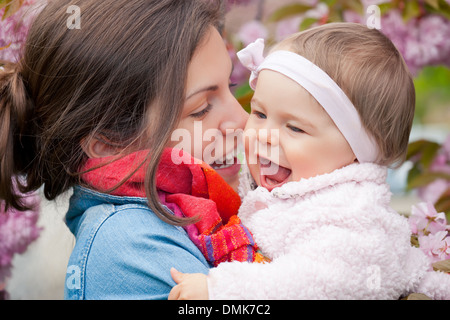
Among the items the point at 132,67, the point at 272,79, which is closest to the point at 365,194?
the point at 272,79

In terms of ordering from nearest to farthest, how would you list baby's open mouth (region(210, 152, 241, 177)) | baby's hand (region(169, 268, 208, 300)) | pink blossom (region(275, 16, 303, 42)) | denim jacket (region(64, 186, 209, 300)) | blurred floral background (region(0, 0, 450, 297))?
baby's hand (region(169, 268, 208, 300)) → denim jacket (region(64, 186, 209, 300)) → baby's open mouth (region(210, 152, 241, 177)) → blurred floral background (region(0, 0, 450, 297)) → pink blossom (region(275, 16, 303, 42))

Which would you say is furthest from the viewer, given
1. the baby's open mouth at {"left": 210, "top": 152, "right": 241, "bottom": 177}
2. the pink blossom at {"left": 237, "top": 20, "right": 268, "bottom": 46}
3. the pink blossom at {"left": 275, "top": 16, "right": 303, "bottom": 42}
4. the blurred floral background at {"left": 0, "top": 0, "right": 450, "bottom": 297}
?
the pink blossom at {"left": 275, "top": 16, "right": 303, "bottom": 42}

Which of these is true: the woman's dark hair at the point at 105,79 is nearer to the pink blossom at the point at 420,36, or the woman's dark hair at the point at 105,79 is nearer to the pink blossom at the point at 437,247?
the pink blossom at the point at 437,247

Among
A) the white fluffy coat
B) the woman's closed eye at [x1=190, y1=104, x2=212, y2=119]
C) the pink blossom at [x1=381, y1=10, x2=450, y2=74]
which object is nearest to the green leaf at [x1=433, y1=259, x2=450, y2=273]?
the white fluffy coat

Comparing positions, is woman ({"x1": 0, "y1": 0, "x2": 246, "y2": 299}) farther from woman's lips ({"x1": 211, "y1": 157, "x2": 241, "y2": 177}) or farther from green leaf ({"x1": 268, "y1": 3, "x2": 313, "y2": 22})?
green leaf ({"x1": 268, "y1": 3, "x2": 313, "y2": 22})

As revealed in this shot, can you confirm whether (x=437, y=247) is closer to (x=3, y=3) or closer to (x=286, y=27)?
(x=3, y=3)

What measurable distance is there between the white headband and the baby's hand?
508 mm

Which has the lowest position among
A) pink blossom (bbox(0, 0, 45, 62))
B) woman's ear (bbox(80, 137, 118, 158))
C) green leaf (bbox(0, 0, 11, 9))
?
woman's ear (bbox(80, 137, 118, 158))

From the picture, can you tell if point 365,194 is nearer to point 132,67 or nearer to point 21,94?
point 132,67

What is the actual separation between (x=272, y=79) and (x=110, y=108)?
0.43m

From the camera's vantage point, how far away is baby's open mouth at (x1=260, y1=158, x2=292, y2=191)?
58.6 inches

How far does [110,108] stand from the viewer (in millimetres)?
1445

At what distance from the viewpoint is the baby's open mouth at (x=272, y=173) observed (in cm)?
149
